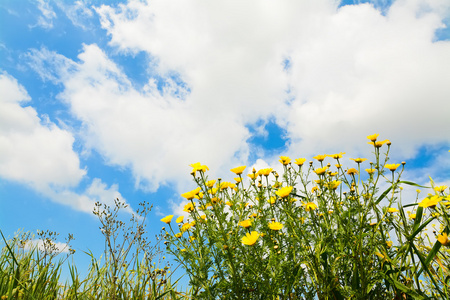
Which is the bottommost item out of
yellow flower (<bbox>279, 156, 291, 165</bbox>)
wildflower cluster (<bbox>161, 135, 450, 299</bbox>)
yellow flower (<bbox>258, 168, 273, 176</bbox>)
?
wildflower cluster (<bbox>161, 135, 450, 299</bbox>)

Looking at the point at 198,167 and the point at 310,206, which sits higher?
the point at 198,167

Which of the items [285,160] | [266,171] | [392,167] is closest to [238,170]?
[266,171]

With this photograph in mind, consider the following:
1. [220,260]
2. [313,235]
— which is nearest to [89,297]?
[220,260]

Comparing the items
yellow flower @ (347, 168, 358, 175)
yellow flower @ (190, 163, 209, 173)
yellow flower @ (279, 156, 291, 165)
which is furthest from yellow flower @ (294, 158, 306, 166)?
yellow flower @ (190, 163, 209, 173)

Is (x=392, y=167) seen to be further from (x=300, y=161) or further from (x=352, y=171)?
(x=300, y=161)

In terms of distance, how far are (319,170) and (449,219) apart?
1.13m

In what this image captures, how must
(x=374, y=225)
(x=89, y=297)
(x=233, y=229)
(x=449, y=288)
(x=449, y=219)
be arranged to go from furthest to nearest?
(x=89, y=297) < (x=233, y=229) < (x=374, y=225) < (x=449, y=288) < (x=449, y=219)

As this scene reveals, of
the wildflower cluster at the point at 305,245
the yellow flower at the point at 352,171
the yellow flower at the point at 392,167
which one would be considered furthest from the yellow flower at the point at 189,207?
the yellow flower at the point at 392,167

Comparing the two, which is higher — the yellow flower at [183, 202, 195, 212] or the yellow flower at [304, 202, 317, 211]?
the yellow flower at [183, 202, 195, 212]

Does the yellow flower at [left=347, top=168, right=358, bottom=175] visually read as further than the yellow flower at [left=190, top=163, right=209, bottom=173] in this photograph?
Yes

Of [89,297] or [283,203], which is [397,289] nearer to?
[283,203]

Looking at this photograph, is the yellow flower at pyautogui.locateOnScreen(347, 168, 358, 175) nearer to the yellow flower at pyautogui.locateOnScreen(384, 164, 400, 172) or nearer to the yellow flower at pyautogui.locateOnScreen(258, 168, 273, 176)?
the yellow flower at pyautogui.locateOnScreen(384, 164, 400, 172)

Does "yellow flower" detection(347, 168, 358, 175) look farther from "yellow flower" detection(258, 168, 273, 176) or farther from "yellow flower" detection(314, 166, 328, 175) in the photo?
"yellow flower" detection(258, 168, 273, 176)

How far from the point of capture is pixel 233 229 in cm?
A: 299
